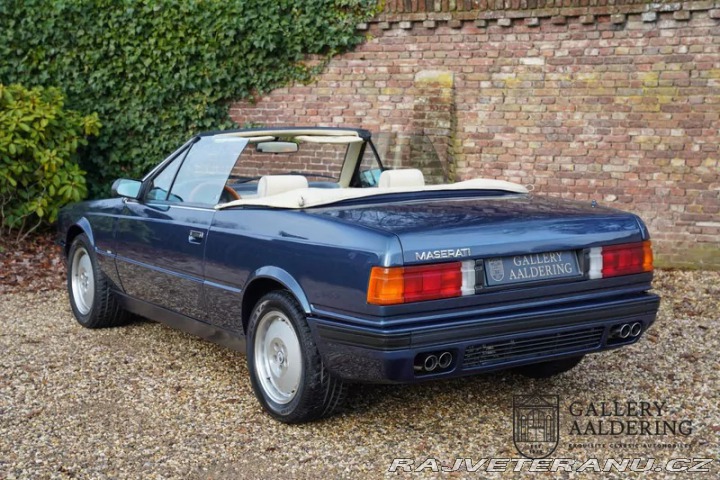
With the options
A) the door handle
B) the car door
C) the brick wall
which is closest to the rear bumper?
the door handle

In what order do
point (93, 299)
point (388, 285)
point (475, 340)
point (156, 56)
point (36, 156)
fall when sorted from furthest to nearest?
point (156, 56) < point (36, 156) < point (93, 299) < point (475, 340) < point (388, 285)

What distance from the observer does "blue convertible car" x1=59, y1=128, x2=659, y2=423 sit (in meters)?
3.88

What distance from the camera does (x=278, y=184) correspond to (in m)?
4.94

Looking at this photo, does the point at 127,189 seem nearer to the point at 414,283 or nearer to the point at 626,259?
the point at 414,283

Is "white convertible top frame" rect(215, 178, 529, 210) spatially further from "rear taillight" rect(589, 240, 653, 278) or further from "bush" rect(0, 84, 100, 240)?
"bush" rect(0, 84, 100, 240)

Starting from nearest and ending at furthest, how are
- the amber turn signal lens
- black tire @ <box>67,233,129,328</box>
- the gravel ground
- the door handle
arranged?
the amber turn signal lens < the gravel ground < the door handle < black tire @ <box>67,233,129,328</box>

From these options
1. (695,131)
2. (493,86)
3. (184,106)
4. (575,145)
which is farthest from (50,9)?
(695,131)

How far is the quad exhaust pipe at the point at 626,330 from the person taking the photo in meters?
4.39

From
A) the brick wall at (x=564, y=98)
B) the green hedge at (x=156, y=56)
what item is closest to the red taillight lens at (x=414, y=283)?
the brick wall at (x=564, y=98)

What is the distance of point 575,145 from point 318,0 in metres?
3.37

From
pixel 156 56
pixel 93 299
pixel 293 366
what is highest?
pixel 156 56

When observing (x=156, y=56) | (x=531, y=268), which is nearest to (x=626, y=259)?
(x=531, y=268)

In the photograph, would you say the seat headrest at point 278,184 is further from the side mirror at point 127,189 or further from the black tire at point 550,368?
the black tire at point 550,368

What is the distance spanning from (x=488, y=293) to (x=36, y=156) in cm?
744
